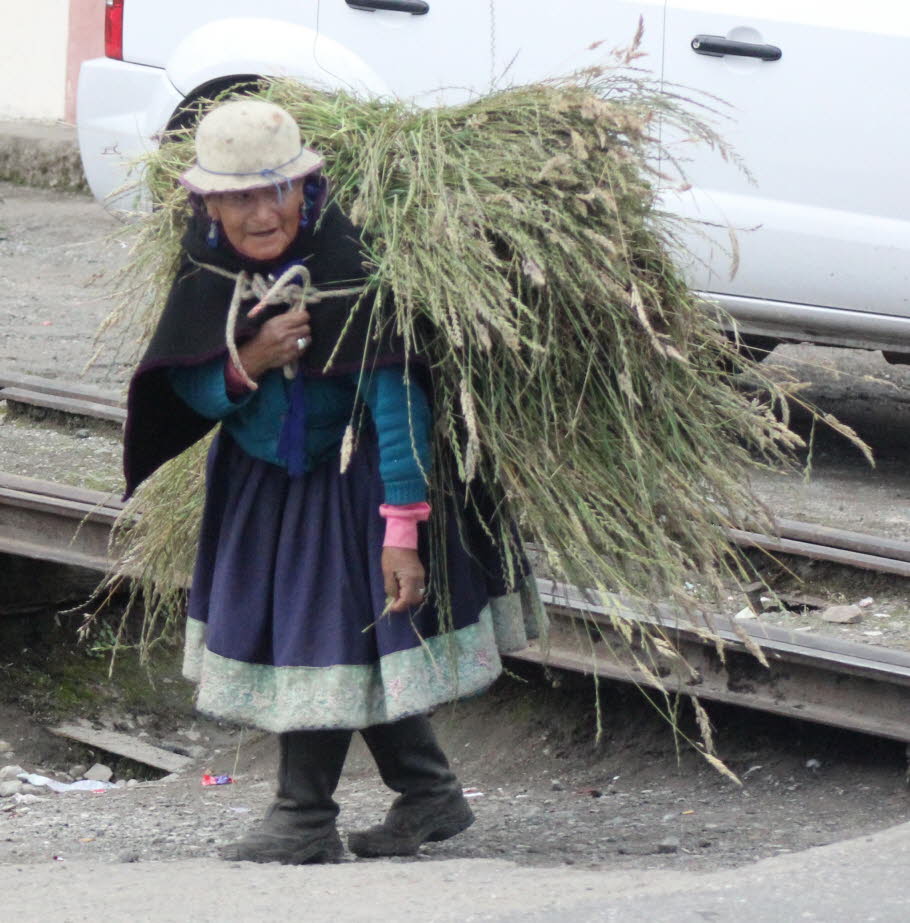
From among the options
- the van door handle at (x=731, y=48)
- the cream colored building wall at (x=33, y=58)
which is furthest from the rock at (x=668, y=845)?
the cream colored building wall at (x=33, y=58)

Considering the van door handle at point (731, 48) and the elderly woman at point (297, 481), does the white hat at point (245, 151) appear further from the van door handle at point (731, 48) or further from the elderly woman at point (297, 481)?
the van door handle at point (731, 48)

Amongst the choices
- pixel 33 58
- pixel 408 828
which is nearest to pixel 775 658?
pixel 408 828

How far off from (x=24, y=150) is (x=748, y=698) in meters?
8.20

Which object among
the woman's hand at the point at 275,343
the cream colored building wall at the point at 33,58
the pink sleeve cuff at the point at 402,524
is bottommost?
the pink sleeve cuff at the point at 402,524

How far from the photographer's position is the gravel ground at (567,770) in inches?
121

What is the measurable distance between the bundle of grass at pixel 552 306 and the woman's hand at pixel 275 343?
16cm

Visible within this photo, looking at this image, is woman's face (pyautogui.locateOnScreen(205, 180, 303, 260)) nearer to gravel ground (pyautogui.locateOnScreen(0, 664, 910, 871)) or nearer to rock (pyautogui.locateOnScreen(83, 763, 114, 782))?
gravel ground (pyautogui.locateOnScreen(0, 664, 910, 871))

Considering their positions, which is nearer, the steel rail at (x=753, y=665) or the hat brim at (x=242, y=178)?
the hat brim at (x=242, y=178)

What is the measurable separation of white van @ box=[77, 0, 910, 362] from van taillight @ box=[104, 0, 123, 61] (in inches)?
13.7

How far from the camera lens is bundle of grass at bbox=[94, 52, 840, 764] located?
2506 mm

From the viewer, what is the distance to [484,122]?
270 centimetres

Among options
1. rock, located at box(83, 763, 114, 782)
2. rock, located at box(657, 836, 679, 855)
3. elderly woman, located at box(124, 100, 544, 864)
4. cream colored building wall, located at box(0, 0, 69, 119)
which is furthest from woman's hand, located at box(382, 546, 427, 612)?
cream colored building wall, located at box(0, 0, 69, 119)

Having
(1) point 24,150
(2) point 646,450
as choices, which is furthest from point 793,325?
(1) point 24,150

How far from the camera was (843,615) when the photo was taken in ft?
12.5
